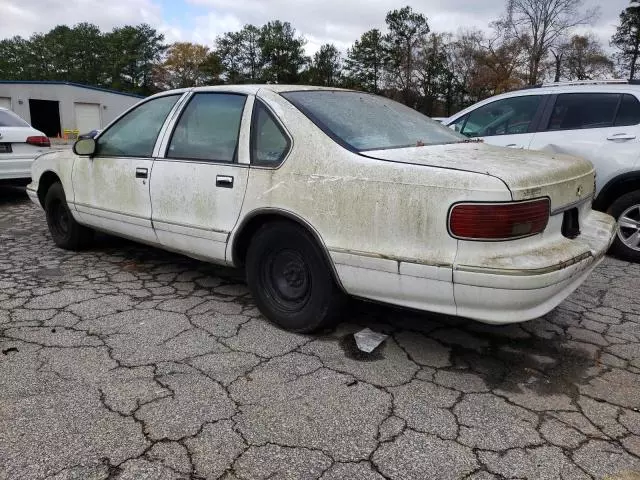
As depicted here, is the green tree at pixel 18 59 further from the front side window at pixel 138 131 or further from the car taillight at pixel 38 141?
the front side window at pixel 138 131

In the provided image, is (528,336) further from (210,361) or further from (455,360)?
(210,361)

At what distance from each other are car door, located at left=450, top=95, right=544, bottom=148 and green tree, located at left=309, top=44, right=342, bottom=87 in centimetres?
5820

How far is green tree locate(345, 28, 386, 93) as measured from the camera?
61.3 meters

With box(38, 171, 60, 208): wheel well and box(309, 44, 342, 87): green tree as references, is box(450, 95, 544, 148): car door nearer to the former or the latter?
box(38, 171, 60, 208): wheel well

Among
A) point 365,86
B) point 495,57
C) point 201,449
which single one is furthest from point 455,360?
point 365,86

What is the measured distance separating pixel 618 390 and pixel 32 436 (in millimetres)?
2797

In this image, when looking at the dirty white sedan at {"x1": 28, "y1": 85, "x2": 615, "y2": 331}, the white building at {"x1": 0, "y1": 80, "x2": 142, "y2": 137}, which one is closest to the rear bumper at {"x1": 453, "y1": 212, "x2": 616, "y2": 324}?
the dirty white sedan at {"x1": 28, "y1": 85, "x2": 615, "y2": 331}

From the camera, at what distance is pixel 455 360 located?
297 centimetres

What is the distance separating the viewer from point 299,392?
258 centimetres

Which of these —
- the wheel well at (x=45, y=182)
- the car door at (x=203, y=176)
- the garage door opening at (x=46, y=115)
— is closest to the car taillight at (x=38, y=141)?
the wheel well at (x=45, y=182)

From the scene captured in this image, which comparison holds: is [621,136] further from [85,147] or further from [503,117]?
[85,147]

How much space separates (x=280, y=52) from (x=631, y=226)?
70.7m

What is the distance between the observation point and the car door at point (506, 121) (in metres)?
5.50

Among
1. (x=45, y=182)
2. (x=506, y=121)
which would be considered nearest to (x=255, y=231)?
(x=45, y=182)
